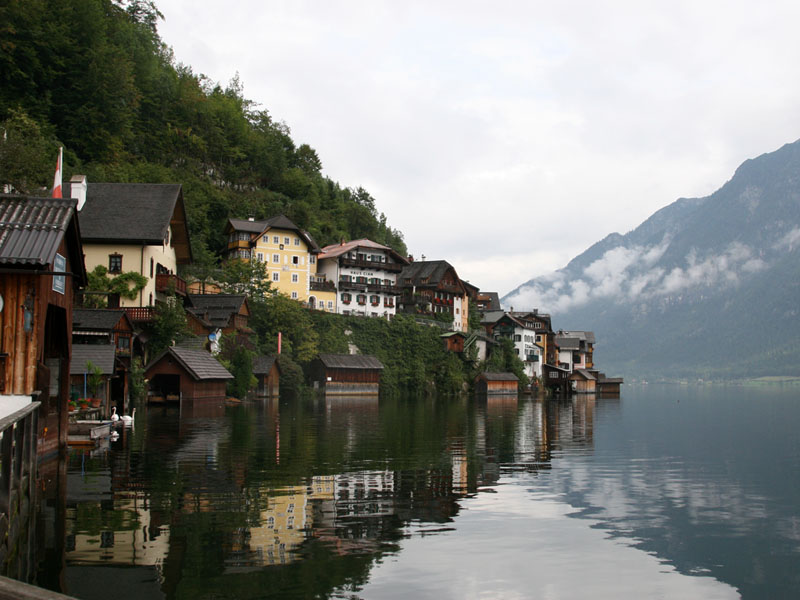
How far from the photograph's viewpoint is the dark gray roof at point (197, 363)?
53781 mm

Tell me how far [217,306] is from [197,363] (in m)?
16.5

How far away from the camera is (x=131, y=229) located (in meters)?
53.2

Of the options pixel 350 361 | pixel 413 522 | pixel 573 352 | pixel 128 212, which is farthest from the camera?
pixel 573 352

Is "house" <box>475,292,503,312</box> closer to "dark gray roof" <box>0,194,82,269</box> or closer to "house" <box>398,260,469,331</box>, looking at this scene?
"house" <box>398,260,469,331</box>

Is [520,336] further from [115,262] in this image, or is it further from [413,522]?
[413,522]

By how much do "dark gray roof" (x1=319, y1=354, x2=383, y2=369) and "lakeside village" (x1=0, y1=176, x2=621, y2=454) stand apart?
22 centimetres

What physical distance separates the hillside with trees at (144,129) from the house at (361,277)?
34.6 feet

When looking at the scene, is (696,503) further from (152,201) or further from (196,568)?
(152,201)

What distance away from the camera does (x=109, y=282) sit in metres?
52.3

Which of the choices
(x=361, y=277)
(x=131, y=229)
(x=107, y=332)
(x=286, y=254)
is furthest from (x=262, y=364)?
(x=361, y=277)

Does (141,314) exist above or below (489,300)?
below

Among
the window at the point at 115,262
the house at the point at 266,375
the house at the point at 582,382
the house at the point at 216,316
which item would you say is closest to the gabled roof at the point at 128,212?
the window at the point at 115,262

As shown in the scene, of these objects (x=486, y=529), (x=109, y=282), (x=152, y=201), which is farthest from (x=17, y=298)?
(x=152, y=201)

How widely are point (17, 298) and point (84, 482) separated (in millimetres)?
4894
